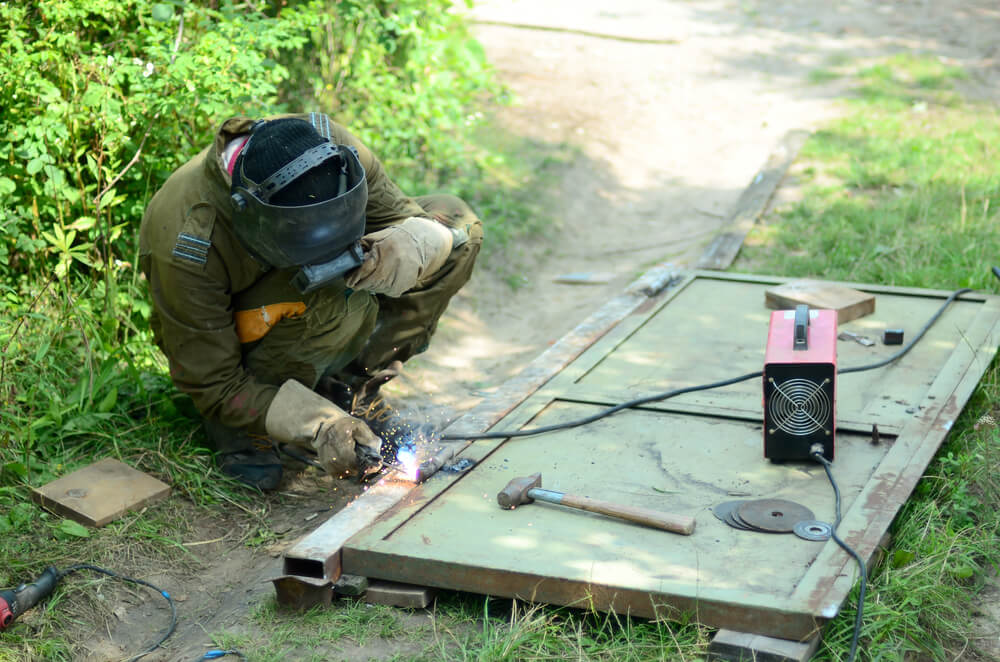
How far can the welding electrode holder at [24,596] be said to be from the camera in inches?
115

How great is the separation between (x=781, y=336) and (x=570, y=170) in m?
4.31

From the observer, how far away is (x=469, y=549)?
9.48ft

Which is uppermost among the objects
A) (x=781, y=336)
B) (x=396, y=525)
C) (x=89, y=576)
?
(x=781, y=336)

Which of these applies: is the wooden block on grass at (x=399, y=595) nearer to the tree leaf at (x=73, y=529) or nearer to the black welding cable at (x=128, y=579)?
the black welding cable at (x=128, y=579)

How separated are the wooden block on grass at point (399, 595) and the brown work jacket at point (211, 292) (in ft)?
2.90

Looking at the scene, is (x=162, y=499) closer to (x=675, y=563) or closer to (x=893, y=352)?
(x=675, y=563)

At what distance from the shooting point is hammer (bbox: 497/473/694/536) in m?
2.91

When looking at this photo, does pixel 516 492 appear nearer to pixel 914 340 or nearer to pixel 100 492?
pixel 100 492

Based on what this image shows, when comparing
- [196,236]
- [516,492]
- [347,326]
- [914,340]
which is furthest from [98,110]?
[914,340]

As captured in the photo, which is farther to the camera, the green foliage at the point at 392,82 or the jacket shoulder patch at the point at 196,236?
the green foliage at the point at 392,82

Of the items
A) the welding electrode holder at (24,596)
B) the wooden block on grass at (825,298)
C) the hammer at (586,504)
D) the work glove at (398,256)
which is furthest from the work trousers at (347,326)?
the wooden block on grass at (825,298)

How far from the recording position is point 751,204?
6449 mm

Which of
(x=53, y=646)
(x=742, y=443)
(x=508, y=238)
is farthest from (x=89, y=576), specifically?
(x=508, y=238)

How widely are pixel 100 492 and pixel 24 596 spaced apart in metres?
0.60
